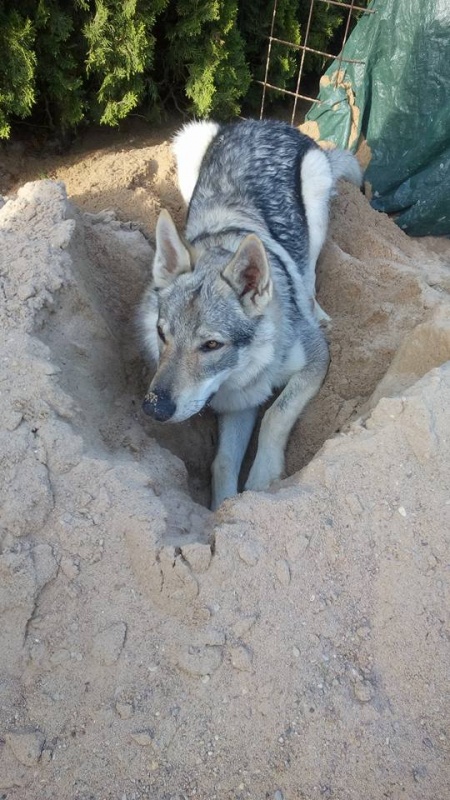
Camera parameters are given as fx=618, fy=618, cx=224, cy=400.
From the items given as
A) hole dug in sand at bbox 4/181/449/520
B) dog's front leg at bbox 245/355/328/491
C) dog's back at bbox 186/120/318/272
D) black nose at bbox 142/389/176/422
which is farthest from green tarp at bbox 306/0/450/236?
black nose at bbox 142/389/176/422

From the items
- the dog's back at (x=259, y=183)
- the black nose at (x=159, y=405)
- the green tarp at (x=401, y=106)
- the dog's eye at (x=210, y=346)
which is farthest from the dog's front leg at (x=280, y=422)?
the green tarp at (x=401, y=106)

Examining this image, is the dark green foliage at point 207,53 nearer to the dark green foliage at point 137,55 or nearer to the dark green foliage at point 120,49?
the dark green foliage at point 137,55

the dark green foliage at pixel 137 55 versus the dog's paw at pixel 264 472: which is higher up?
the dark green foliage at pixel 137 55

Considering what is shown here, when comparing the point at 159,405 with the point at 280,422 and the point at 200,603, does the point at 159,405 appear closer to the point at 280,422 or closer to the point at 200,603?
the point at 200,603

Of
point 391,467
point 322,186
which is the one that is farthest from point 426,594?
point 322,186

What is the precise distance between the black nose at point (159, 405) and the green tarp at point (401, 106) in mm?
4076

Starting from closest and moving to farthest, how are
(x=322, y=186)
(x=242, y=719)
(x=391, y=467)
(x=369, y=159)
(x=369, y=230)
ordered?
(x=242, y=719)
(x=391, y=467)
(x=322, y=186)
(x=369, y=230)
(x=369, y=159)

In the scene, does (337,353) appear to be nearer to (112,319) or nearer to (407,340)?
(407,340)

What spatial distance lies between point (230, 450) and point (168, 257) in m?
1.38

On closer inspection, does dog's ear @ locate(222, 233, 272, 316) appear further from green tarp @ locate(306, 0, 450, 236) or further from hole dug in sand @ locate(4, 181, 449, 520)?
green tarp @ locate(306, 0, 450, 236)

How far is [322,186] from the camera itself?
5.50 meters

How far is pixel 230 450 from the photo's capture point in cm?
434

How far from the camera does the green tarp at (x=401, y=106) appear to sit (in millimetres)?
5809

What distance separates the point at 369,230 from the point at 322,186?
69cm
